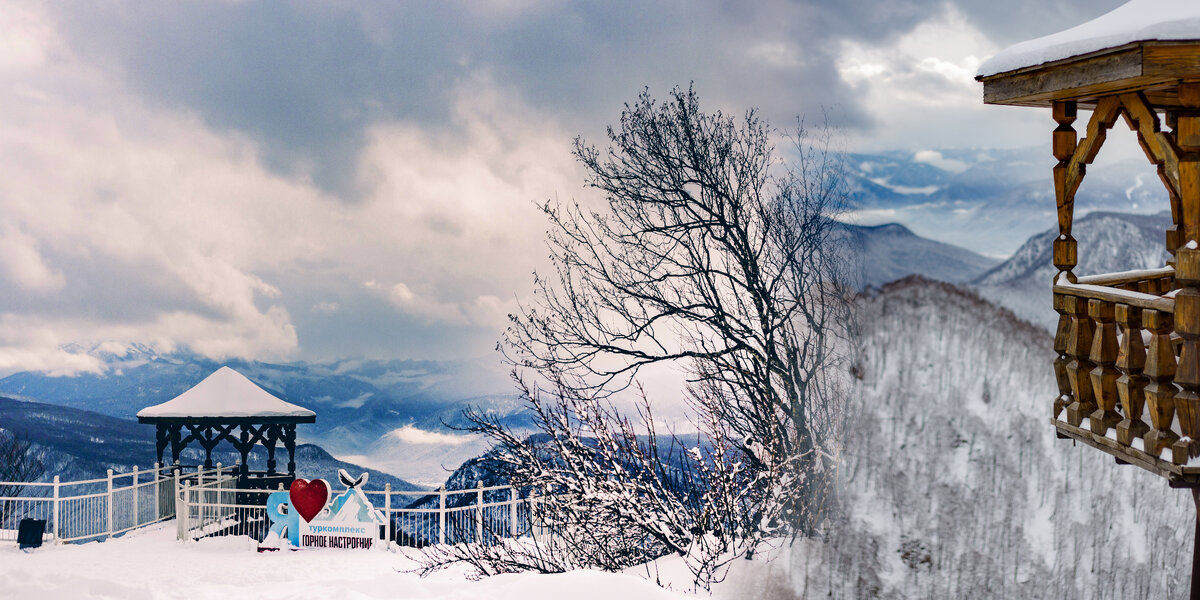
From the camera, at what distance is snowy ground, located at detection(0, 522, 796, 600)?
754 centimetres

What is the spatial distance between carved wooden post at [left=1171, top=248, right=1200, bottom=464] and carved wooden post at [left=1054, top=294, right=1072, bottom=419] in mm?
1082

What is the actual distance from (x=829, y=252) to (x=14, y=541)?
51.6 feet

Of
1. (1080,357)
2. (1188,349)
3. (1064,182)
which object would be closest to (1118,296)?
(1188,349)

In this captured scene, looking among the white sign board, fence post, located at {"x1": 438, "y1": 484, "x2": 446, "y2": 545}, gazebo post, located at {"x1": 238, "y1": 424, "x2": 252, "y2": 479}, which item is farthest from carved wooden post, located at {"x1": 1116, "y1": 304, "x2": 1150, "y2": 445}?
gazebo post, located at {"x1": 238, "y1": 424, "x2": 252, "y2": 479}

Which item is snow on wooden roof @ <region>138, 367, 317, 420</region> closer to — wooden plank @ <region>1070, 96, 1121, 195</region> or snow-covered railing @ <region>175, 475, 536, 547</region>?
snow-covered railing @ <region>175, 475, 536, 547</region>

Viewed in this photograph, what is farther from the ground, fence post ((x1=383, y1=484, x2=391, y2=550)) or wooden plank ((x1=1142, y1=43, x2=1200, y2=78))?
wooden plank ((x1=1142, y1=43, x2=1200, y2=78))

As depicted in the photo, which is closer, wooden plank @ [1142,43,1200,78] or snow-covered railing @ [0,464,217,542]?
wooden plank @ [1142,43,1200,78]

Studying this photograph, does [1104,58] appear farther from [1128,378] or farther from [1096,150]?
[1128,378]

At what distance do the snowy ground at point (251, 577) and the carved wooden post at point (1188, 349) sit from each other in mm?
3879

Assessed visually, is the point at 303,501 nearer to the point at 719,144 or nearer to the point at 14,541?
the point at 14,541

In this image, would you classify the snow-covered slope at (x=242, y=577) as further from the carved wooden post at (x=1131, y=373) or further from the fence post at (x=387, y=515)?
the carved wooden post at (x=1131, y=373)

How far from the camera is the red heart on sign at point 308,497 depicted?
1441 cm

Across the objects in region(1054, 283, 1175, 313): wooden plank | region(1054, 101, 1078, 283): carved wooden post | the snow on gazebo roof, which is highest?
the snow on gazebo roof

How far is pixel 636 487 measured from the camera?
876 centimetres
